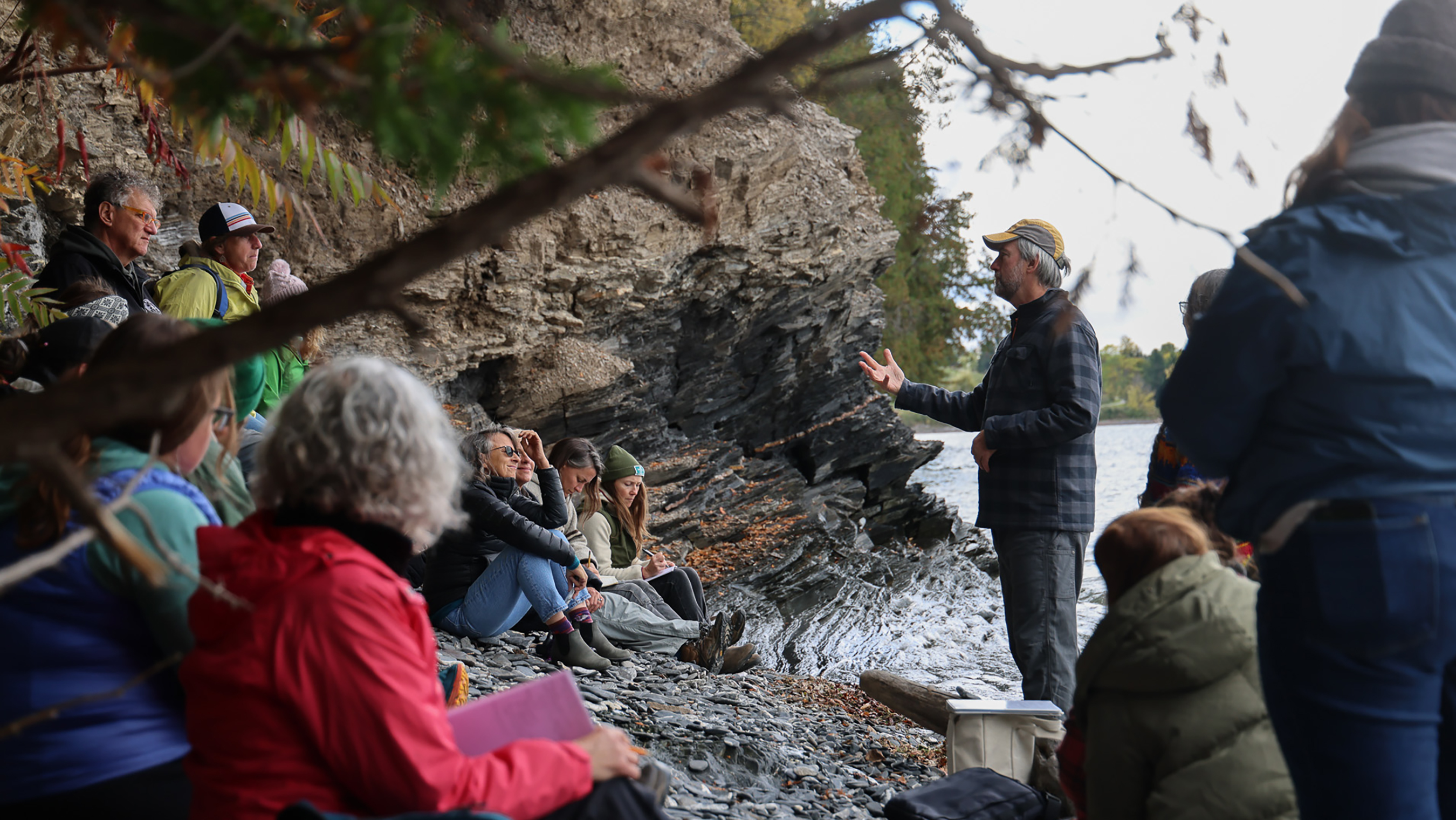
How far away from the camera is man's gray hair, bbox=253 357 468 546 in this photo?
194 centimetres

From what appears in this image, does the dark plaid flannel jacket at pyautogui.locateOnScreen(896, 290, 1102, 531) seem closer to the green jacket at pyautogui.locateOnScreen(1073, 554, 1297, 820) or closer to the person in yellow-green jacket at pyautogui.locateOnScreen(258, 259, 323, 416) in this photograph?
the green jacket at pyautogui.locateOnScreen(1073, 554, 1297, 820)

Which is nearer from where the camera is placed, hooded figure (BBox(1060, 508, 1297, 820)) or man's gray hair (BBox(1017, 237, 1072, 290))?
hooded figure (BBox(1060, 508, 1297, 820))

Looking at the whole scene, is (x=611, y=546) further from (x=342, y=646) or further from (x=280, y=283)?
(x=342, y=646)

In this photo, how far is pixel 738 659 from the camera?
Answer: 7.28m

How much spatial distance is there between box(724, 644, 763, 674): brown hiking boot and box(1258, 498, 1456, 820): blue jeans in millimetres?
5350

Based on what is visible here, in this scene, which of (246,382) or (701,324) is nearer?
(246,382)

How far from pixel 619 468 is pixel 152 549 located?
18.6 ft

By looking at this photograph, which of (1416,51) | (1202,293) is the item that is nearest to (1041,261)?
(1202,293)

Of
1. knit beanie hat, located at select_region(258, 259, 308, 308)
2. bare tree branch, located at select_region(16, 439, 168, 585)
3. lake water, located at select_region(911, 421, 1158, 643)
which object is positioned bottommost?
lake water, located at select_region(911, 421, 1158, 643)

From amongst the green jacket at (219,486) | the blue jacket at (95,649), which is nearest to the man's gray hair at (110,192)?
the green jacket at (219,486)

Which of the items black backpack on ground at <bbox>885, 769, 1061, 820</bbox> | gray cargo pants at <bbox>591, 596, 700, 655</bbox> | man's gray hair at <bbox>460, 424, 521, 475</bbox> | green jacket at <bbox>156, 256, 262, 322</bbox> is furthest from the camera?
gray cargo pants at <bbox>591, 596, 700, 655</bbox>

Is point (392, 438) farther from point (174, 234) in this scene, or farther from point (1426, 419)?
point (174, 234)

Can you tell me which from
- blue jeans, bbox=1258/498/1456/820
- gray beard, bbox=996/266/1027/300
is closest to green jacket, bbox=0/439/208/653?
blue jeans, bbox=1258/498/1456/820

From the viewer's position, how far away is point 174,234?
28.6ft
